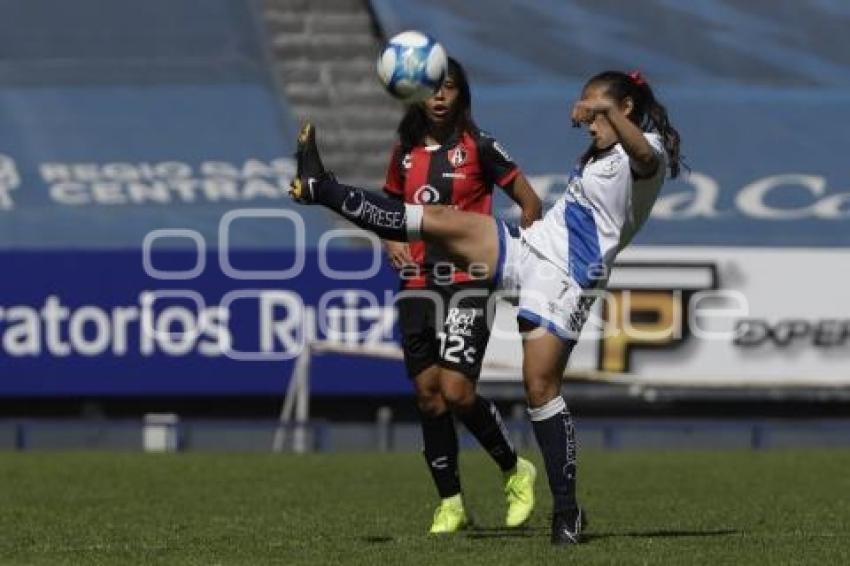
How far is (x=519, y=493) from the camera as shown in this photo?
9.99 m

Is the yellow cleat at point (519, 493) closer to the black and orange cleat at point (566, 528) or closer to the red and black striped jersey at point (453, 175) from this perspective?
the red and black striped jersey at point (453, 175)

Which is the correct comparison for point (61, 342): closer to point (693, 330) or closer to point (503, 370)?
point (503, 370)

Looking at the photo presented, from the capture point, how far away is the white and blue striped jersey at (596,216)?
8500mm

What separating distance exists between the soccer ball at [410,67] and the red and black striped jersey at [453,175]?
0.92 meters

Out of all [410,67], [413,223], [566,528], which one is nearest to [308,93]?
[410,67]

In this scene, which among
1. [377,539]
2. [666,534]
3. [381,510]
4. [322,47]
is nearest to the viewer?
[377,539]

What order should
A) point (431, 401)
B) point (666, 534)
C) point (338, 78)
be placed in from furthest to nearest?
point (338, 78)
point (431, 401)
point (666, 534)

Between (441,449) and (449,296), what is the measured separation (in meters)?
0.76

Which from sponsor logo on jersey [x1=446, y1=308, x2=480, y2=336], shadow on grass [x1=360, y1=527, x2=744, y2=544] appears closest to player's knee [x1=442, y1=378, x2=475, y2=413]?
sponsor logo on jersey [x1=446, y1=308, x2=480, y2=336]

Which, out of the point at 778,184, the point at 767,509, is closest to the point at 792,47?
the point at 778,184

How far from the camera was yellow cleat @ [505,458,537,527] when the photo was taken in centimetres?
992

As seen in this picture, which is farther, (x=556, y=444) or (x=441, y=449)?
(x=441, y=449)

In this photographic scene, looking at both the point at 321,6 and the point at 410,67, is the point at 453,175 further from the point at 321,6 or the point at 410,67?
the point at 321,6

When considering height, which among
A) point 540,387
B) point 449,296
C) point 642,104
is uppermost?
point 642,104
